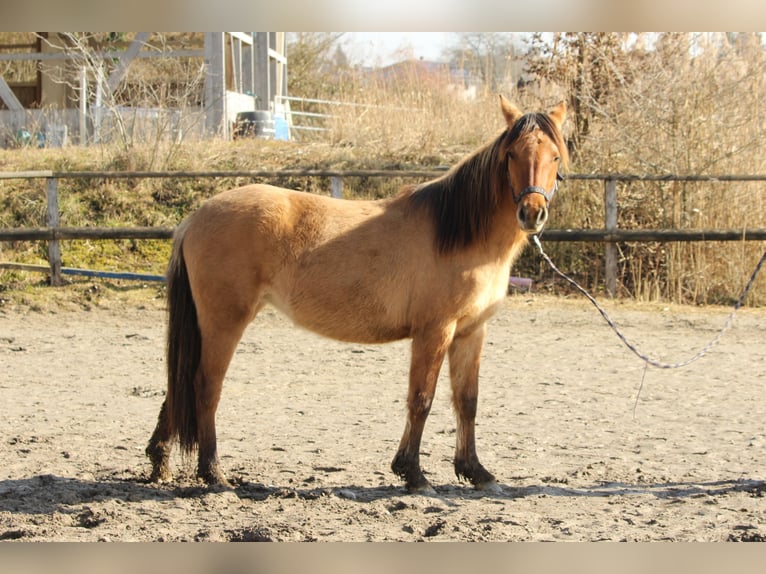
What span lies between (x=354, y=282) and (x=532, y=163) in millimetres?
1135

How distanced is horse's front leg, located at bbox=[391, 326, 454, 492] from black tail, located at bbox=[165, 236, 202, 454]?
45.4 inches

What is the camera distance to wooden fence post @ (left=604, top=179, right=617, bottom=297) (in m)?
10.3

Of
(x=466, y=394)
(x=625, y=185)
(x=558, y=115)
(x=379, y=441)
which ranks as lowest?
(x=379, y=441)

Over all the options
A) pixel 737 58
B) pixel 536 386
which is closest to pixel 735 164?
pixel 737 58

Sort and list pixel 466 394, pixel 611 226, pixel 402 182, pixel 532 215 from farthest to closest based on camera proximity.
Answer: pixel 402 182 → pixel 611 226 → pixel 466 394 → pixel 532 215

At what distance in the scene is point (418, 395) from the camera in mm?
4426

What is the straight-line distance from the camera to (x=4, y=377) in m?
6.92

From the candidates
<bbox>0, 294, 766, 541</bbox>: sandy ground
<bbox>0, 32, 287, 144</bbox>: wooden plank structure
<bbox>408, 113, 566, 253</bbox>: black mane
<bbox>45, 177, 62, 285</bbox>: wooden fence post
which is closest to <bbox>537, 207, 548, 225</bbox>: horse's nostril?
<bbox>408, 113, 566, 253</bbox>: black mane

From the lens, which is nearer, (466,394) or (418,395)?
(418,395)

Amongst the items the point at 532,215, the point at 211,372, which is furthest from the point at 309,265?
the point at 532,215

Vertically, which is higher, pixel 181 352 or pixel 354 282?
pixel 354 282

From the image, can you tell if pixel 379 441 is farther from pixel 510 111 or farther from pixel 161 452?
pixel 510 111

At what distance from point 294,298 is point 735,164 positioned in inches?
329

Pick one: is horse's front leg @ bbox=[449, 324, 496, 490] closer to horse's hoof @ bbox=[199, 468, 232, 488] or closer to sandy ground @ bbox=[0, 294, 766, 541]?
sandy ground @ bbox=[0, 294, 766, 541]
